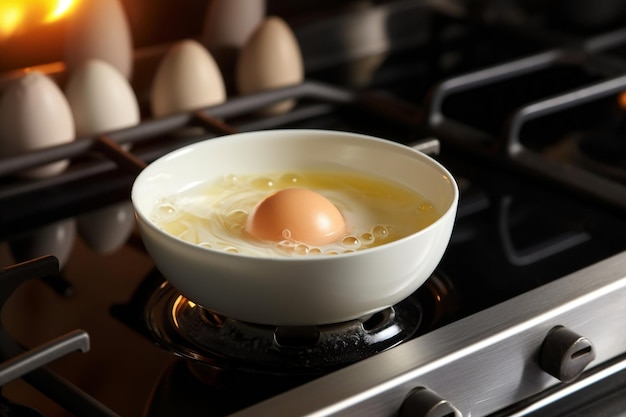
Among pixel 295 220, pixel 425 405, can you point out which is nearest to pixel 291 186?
pixel 295 220

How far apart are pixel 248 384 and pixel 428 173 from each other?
19 centimetres

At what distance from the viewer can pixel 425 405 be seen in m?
0.50

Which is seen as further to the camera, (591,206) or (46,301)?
(591,206)

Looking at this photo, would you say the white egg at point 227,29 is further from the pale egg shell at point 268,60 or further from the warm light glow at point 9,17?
the warm light glow at point 9,17

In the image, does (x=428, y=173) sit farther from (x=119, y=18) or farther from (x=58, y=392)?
(x=119, y=18)

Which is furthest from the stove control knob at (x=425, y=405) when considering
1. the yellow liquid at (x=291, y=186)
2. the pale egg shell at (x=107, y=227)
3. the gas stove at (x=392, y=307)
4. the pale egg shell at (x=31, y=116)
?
the pale egg shell at (x=31, y=116)

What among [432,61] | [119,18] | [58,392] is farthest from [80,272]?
[432,61]

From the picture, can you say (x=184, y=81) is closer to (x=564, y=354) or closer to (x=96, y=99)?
(x=96, y=99)

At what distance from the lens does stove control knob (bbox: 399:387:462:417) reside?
50 centimetres

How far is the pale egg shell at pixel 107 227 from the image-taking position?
0.72 meters

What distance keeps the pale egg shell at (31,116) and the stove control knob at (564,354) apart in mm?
444

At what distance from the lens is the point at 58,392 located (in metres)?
0.50

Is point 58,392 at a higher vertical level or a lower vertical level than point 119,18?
lower

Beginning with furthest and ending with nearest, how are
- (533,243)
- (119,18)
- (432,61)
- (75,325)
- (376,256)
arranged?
(432,61) → (119,18) → (533,243) → (75,325) → (376,256)
